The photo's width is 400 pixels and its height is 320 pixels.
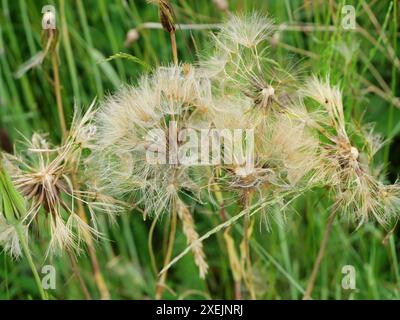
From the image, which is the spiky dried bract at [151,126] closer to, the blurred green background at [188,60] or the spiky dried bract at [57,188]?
the spiky dried bract at [57,188]

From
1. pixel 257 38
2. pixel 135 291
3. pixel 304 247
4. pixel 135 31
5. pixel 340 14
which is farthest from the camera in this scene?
pixel 135 291

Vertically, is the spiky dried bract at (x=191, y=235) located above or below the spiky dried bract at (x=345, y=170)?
below

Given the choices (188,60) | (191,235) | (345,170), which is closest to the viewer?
(345,170)

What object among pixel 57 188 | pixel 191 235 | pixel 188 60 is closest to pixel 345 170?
pixel 191 235

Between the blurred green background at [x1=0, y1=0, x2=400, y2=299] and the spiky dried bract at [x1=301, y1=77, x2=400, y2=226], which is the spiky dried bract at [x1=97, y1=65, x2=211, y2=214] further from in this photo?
the blurred green background at [x1=0, y1=0, x2=400, y2=299]

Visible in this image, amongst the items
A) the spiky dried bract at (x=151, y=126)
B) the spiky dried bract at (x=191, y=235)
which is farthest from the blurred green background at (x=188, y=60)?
the spiky dried bract at (x=151, y=126)

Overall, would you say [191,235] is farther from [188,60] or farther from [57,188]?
[188,60]
